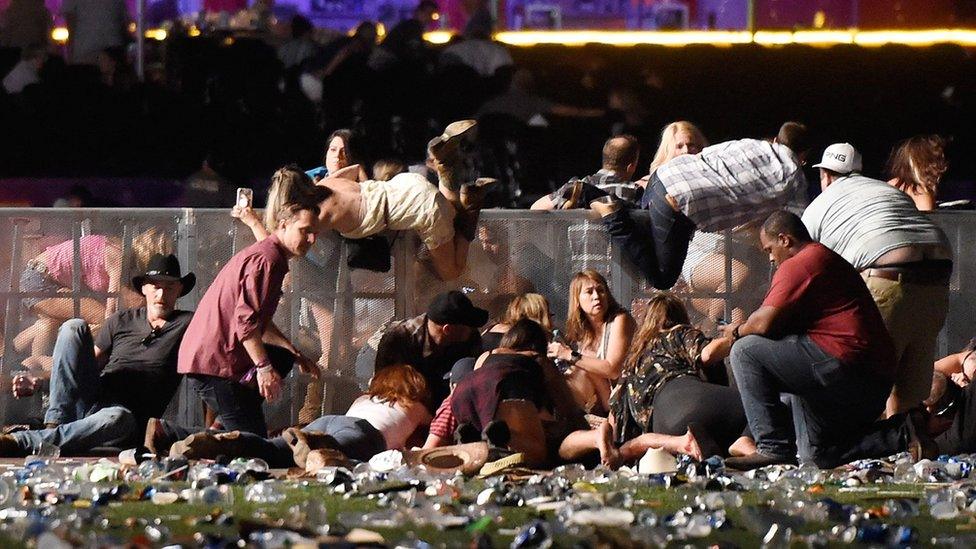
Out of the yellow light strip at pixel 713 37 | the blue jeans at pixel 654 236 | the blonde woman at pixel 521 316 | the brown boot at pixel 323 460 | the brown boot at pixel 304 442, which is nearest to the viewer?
the brown boot at pixel 323 460

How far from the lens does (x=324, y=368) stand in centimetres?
1038

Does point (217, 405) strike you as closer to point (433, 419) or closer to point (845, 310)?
point (433, 419)

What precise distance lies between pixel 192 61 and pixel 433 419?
5.04m

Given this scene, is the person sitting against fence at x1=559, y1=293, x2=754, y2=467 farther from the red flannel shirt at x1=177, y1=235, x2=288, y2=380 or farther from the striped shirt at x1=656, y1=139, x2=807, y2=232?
the red flannel shirt at x1=177, y1=235, x2=288, y2=380

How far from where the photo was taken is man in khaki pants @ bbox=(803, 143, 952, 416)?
9352 mm

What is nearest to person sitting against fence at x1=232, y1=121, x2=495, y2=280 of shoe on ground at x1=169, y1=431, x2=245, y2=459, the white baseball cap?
shoe on ground at x1=169, y1=431, x2=245, y2=459

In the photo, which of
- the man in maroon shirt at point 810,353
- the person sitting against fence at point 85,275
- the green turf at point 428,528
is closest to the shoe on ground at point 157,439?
the person sitting against fence at point 85,275

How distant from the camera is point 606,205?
1023 centimetres

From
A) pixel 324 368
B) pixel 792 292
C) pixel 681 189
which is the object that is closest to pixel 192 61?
pixel 324 368

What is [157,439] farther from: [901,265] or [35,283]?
[901,265]

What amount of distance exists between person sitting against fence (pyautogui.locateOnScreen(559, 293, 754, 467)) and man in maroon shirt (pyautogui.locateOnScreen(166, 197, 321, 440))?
5.64ft

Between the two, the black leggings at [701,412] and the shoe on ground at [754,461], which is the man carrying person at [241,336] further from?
the shoe on ground at [754,461]

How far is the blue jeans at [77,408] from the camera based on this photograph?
30.9ft

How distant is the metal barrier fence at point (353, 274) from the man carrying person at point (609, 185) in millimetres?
179
